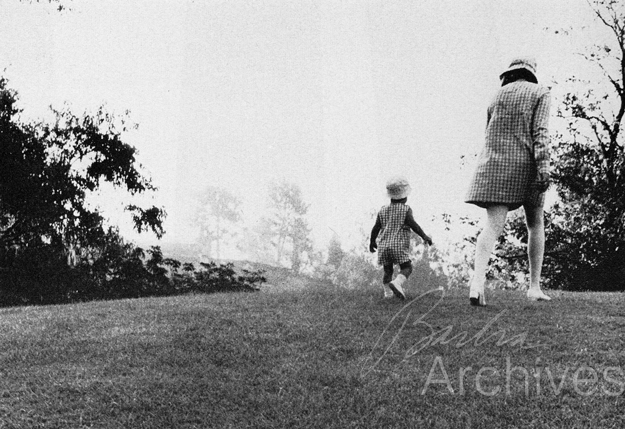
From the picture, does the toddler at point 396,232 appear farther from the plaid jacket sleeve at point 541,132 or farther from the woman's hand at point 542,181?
the plaid jacket sleeve at point 541,132

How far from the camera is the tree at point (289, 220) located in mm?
68000

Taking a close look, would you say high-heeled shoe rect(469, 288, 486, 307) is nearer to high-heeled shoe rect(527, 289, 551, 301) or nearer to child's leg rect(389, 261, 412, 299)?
high-heeled shoe rect(527, 289, 551, 301)

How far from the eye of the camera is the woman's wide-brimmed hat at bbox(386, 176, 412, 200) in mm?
7441

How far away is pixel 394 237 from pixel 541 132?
95.1 inches

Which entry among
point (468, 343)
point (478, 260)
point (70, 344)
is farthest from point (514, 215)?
point (70, 344)

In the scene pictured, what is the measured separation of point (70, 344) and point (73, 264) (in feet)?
48.4

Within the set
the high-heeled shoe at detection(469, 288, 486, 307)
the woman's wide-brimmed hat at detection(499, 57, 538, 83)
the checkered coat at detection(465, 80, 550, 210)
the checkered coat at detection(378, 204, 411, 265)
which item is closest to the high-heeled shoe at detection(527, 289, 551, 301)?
the high-heeled shoe at detection(469, 288, 486, 307)

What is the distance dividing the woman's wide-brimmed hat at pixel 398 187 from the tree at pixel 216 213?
7338 cm

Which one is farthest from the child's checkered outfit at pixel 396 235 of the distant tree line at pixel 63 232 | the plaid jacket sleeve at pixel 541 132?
the distant tree line at pixel 63 232

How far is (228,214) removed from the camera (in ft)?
265

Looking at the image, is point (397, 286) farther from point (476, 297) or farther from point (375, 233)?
point (476, 297)

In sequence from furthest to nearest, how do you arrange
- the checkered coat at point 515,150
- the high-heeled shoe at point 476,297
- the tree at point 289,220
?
the tree at point 289,220
the high-heeled shoe at point 476,297
the checkered coat at point 515,150

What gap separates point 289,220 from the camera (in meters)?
69.3

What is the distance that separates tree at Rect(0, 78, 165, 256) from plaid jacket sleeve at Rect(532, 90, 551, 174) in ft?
55.4
